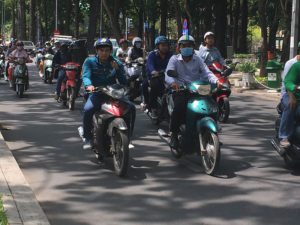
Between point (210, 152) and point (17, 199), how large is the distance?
2.53 m

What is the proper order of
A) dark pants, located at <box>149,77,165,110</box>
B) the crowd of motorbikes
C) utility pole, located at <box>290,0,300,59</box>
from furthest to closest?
utility pole, located at <box>290,0,300,59</box>, dark pants, located at <box>149,77,165,110</box>, the crowd of motorbikes

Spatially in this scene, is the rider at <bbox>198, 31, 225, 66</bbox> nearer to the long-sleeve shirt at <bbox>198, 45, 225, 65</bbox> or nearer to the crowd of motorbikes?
the long-sleeve shirt at <bbox>198, 45, 225, 65</bbox>

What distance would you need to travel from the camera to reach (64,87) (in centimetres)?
1401

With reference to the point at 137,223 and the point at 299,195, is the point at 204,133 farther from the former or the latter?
the point at 137,223

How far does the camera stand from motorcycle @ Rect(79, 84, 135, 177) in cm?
679

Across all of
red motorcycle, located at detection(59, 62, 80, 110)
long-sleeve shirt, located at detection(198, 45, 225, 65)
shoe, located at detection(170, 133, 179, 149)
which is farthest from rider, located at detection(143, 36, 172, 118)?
red motorcycle, located at detection(59, 62, 80, 110)

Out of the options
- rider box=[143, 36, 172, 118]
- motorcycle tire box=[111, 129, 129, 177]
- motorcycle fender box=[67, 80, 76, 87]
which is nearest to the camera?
motorcycle tire box=[111, 129, 129, 177]

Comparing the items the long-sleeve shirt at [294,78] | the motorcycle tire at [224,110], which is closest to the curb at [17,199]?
the long-sleeve shirt at [294,78]

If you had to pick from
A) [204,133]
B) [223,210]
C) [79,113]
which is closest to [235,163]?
[204,133]

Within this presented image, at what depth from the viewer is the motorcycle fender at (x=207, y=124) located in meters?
6.77

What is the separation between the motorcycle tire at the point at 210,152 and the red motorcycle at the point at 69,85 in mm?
6633

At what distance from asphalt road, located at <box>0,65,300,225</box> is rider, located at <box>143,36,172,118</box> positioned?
0.58 metres

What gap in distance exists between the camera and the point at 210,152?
22.8 feet

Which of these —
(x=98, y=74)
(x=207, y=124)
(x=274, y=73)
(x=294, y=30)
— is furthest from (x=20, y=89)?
(x=207, y=124)
